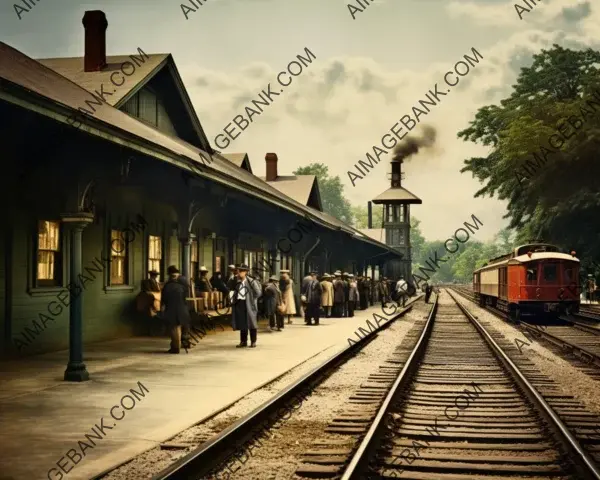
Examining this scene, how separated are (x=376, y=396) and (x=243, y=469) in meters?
3.84

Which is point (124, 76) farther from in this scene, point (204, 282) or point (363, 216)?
point (363, 216)

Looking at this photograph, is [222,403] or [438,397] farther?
[438,397]

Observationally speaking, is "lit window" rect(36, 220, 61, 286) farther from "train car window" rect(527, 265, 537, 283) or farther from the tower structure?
the tower structure

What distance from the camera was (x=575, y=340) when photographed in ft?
58.5

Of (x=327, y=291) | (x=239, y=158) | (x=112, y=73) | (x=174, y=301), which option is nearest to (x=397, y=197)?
(x=239, y=158)

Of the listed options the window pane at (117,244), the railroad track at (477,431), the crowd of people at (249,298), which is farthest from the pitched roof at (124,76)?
the railroad track at (477,431)

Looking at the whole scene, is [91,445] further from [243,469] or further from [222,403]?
[222,403]

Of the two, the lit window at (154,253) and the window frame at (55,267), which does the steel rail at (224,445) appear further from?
the lit window at (154,253)

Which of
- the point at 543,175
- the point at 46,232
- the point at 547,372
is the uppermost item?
the point at 543,175

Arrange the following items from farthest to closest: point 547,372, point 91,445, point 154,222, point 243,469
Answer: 1. point 154,222
2. point 547,372
3. point 91,445
4. point 243,469

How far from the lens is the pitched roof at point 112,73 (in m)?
16.9

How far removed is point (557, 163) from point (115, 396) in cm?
2511

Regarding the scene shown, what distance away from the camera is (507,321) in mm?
26000

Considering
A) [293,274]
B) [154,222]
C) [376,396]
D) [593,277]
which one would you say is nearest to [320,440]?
[376,396]
